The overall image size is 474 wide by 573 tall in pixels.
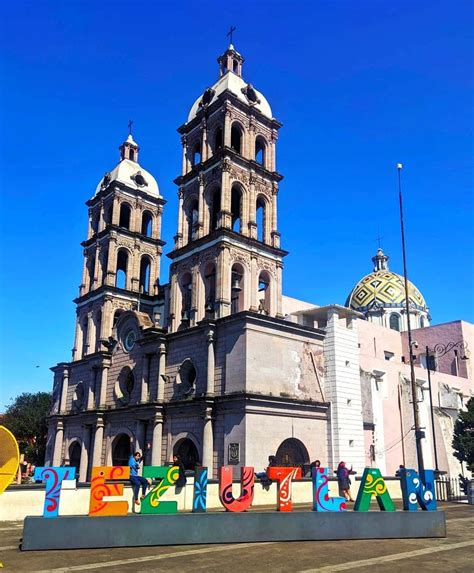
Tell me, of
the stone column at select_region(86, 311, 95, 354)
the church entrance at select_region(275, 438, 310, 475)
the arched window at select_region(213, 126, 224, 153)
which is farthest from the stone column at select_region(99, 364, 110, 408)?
the arched window at select_region(213, 126, 224, 153)

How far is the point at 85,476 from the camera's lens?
37812mm

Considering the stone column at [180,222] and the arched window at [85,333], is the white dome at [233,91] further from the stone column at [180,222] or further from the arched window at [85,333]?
the arched window at [85,333]

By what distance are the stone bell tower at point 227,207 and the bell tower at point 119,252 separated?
28.2 ft

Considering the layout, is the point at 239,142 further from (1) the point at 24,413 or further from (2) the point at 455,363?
(1) the point at 24,413

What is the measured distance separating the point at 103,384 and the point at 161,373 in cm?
752

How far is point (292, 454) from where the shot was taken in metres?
29.0

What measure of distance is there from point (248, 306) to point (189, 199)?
10.0 meters

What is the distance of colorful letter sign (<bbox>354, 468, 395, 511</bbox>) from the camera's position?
1473cm

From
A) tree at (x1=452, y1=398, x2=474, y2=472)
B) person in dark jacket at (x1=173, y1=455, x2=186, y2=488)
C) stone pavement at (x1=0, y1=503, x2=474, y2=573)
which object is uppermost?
tree at (x1=452, y1=398, x2=474, y2=472)

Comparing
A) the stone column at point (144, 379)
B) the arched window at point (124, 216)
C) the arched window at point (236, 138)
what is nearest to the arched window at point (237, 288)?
the stone column at point (144, 379)

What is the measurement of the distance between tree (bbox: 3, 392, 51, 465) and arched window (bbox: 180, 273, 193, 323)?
23.0 metres

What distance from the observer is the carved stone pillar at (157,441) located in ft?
105

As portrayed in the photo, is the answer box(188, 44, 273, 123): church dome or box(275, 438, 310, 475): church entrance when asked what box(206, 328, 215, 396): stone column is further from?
box(188, 44, 273, 123): church dome

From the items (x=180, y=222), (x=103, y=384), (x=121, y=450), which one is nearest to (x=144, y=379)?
(x=103, y=384)
